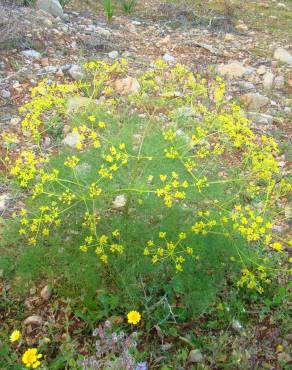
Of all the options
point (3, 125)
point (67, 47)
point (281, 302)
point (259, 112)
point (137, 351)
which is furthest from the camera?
point (67, 47)

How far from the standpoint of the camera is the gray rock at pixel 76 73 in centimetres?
483

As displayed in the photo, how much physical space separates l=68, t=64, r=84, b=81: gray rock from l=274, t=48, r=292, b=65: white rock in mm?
2696

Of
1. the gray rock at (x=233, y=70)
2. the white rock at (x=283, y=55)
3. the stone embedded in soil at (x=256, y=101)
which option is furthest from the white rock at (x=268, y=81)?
the white rock at (x=283, y=55)

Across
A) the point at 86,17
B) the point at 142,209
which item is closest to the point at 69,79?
the point at 86,17

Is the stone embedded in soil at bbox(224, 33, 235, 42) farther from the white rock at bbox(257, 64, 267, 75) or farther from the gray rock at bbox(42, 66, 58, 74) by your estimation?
the gray rock at bbox(42, 66, 58, 74)

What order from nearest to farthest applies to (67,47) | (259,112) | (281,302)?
(281,302) < (259,112) < (67,47)

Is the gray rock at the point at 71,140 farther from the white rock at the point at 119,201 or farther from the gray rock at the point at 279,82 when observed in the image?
the gray rock at the point at 279,82

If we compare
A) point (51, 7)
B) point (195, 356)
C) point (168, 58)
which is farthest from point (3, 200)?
point (51, 7)

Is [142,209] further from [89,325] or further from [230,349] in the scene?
[230,349]

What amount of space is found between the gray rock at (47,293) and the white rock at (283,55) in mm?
4463

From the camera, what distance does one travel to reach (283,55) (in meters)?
5.84

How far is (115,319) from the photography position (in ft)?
8.61

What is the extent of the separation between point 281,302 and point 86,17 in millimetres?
5145

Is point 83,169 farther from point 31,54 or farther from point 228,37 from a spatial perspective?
point 228,37
